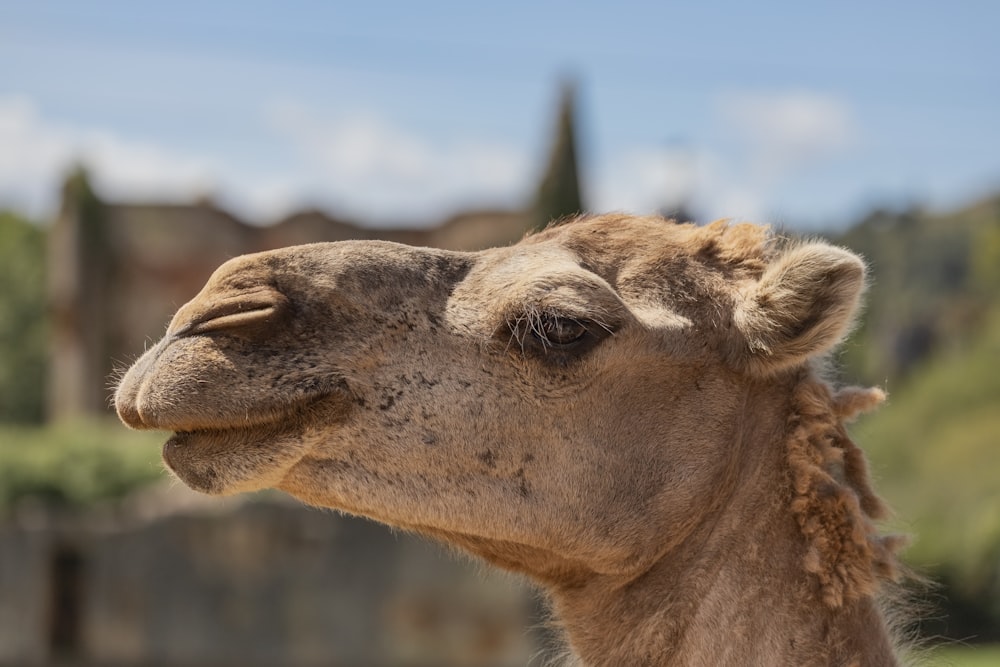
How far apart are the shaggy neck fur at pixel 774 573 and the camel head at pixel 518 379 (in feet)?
0.26

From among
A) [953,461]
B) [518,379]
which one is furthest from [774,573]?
[953,461]

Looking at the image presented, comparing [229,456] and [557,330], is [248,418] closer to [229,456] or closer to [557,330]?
[229,456]

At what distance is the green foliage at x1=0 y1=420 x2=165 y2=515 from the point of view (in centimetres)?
1961

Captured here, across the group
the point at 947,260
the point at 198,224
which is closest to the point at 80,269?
the point at 198,224

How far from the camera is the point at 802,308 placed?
3656 mm

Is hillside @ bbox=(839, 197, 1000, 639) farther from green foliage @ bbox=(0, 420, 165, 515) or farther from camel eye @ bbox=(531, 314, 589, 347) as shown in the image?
green foliage @ bbox=(0, 420, 165, 515)

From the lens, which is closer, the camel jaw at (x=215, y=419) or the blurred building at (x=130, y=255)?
the camel jaw at (x=215, y=419)

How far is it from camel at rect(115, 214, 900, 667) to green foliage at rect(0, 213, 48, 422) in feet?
159

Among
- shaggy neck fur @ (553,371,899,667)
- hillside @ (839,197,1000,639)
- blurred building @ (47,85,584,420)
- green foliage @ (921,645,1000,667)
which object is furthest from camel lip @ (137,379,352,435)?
blurred building @ (47,85,584,420)

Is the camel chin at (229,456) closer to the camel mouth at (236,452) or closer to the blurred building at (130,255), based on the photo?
the camel mouth at (236,452)

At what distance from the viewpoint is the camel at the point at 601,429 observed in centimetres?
346

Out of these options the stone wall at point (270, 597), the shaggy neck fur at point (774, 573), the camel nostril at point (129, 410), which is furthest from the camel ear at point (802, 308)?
the stone wall at point (270, 597)

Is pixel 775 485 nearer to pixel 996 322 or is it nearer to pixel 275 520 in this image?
pixel 275 520

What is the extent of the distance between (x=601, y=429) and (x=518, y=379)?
0.27m
